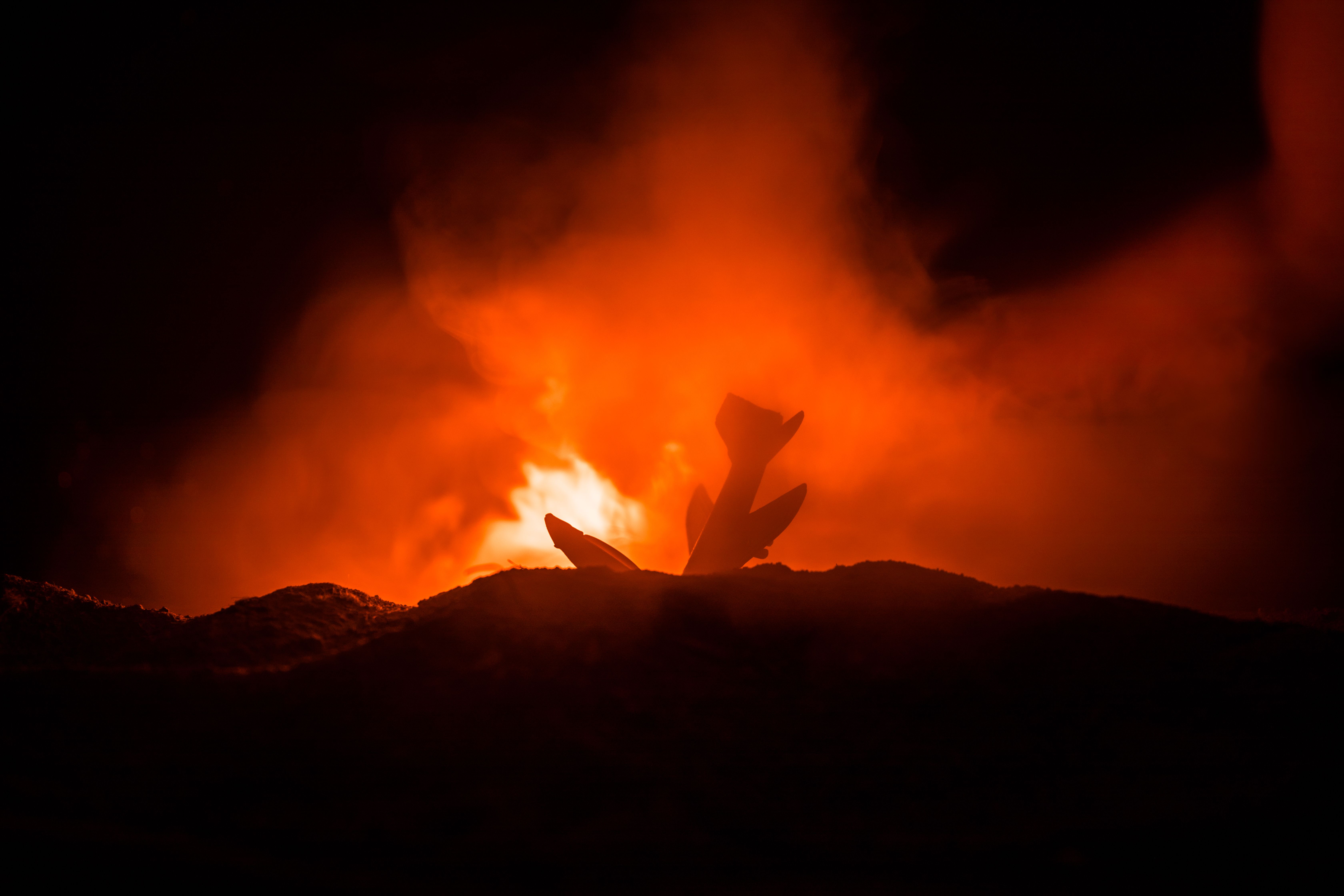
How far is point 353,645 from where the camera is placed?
2525 millimetres

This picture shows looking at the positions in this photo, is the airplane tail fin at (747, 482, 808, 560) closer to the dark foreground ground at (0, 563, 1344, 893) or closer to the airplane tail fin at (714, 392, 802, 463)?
the airplane tail fin at (714, 392, 802, 463)

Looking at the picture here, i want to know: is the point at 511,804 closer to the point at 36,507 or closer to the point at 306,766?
the point at 306,766

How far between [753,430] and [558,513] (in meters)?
2.71

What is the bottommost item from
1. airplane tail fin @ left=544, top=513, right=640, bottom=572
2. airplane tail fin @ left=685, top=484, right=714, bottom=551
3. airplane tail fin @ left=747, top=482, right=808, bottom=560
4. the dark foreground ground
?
the dark foreground ground

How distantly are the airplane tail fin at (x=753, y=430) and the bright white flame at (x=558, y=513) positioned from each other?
206 cm

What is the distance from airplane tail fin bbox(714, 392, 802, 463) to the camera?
4.54 metres

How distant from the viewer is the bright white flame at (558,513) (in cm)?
630

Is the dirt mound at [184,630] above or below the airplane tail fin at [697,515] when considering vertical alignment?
below

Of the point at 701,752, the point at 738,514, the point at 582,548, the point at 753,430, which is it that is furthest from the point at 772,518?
the point at 701,752

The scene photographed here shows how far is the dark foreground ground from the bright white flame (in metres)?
3.60

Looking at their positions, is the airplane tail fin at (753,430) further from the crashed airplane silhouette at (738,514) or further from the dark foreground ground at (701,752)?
the dark foreground ground at (701,752)

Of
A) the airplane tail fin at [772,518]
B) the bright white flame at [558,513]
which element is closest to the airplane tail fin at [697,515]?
the airplane tail fin at [772,518]

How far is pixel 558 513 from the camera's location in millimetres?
6387

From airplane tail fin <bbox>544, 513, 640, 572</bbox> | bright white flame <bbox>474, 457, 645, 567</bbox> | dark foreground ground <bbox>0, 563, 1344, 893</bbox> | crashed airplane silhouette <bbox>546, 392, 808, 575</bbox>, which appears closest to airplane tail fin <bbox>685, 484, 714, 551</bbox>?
crashed airplane silhouette <bbox>546, 392, 808, 575</bbox>
